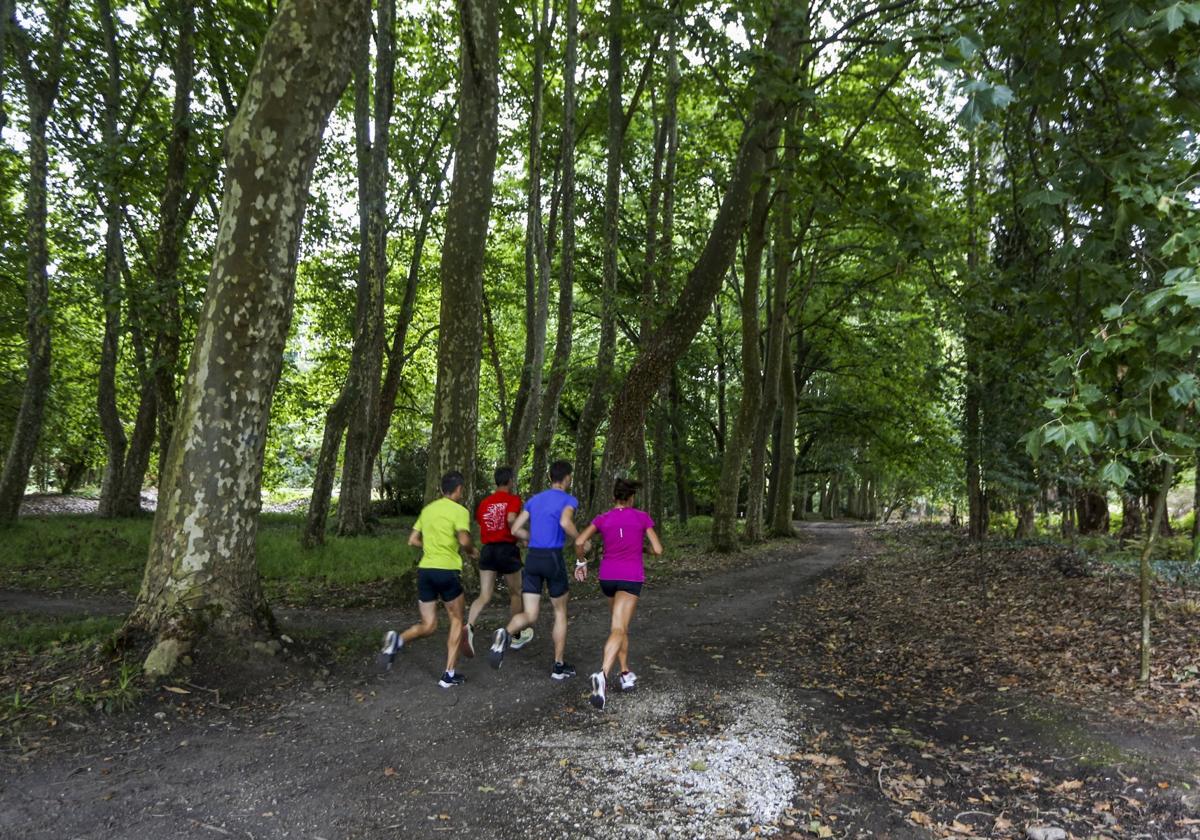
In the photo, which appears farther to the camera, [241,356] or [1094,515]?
[1094,515]

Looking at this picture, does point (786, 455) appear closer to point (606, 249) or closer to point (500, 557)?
point (606, 249)

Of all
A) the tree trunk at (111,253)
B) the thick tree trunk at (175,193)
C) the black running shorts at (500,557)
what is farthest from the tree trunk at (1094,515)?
the tree trunk at (111,253)

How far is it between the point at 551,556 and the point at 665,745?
6.66 feet

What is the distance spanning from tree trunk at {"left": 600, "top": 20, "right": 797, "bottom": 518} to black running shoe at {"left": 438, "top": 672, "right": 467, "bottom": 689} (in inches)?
285

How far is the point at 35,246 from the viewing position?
14617mm

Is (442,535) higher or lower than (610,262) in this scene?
lower

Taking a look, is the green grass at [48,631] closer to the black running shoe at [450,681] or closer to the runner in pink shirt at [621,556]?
the black running shoe at [450,681]

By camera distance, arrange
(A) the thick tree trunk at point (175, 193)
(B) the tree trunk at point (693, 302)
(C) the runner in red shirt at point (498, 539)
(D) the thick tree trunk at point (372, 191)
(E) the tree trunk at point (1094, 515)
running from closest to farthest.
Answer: (C) the runner in red shirt at point (498, 539), (B) the tree trunk at point (693, 302), (A) the thick tree trunk at point (175, 193), (D) the thick tree trunk at point (372, 191), (E) the tree trunk at point (1094, 515)

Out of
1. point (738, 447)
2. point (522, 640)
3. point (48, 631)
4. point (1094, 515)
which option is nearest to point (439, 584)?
point (522, 640)

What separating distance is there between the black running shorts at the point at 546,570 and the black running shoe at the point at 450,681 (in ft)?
3.18

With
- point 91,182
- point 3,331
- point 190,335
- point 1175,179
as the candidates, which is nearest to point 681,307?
point 1175,179

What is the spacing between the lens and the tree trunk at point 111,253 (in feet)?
38.2

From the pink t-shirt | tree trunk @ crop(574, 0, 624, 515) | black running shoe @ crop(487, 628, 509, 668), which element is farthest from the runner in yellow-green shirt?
tree trunk @ crop(574, 0, 624, 515)

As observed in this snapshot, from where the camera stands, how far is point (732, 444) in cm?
1827
